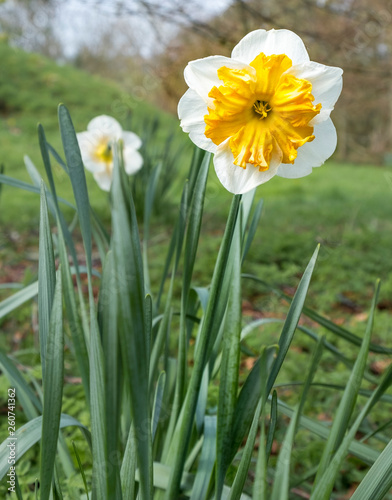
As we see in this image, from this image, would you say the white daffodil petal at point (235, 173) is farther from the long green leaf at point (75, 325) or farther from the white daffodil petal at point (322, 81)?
the long green leaf at point (75, 325)

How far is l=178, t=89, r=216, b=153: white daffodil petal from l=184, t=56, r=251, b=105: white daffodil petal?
0.01 meters

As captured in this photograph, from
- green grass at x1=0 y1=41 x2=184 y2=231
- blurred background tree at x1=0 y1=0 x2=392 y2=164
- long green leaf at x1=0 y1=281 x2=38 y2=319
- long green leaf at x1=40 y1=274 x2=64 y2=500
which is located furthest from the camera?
green grass at x1=0 y1=41 x2=184 y2=231

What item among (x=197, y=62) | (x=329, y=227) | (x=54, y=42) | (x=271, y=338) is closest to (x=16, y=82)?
(x=54, y=42)

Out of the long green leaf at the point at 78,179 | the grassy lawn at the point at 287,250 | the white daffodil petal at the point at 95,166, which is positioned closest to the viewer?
the long green leaf at the point at 78,179

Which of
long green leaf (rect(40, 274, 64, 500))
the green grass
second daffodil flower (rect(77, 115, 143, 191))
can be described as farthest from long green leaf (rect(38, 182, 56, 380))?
the green grass

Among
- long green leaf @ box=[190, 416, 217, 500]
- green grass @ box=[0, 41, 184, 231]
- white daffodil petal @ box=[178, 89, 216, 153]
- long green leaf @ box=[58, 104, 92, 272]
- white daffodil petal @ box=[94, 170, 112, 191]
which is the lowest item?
long green leaf @ box=[190, 416, 217, 500]

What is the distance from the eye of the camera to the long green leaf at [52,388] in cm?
47

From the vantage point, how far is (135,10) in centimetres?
234

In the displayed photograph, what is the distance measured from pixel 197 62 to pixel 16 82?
27.1 ft

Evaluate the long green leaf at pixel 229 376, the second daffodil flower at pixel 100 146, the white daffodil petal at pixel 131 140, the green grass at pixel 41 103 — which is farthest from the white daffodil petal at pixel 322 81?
the green grass at pixel 41 103

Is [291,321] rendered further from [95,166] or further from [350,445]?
[95,166]

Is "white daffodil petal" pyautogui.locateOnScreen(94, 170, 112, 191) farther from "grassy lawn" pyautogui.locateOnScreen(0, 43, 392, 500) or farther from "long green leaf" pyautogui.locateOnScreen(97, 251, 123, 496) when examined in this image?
"long green leaf" pyautogui.locateOnScreen(97, 251, 123, 496)

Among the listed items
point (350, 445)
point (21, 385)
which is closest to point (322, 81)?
point (350, 445)

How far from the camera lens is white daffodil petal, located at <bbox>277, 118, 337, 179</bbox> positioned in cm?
52
